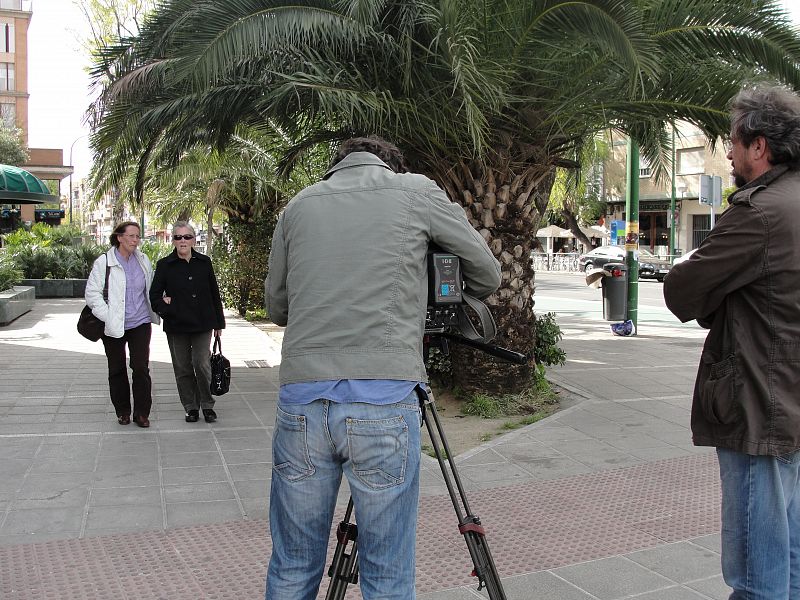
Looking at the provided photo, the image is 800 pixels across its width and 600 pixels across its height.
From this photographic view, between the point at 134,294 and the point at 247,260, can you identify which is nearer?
the point at 134,294

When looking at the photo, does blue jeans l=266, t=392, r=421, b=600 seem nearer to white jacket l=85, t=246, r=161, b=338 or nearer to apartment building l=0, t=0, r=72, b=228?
white jacket l=85, t=246, r=161, b=338

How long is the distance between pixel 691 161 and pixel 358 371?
151 feet

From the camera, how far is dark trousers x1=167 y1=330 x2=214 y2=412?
7160mm

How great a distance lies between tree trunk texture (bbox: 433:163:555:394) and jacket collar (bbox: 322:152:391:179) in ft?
17.0

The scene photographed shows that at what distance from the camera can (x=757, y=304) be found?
2547 millimetres

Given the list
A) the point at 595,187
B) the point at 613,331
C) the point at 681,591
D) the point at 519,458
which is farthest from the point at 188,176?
the point at 595,187

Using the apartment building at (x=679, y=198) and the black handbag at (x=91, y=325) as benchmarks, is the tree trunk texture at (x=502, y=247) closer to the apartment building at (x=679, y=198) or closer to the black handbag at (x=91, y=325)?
the black handbag at (x=91, y=325)

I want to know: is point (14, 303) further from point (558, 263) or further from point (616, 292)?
point (558, 263)

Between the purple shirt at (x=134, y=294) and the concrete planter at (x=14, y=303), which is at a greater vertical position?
the purple shirt at (x=134, y=294)

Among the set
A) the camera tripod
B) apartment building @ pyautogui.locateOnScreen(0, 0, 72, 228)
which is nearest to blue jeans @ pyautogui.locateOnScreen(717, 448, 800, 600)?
the camera tripod

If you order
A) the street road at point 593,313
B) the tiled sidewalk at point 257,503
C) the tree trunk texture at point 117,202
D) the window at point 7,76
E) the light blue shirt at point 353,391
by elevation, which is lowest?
the tiled sidewalk at point 257,503

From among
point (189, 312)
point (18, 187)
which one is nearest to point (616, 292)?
point (189, 312)

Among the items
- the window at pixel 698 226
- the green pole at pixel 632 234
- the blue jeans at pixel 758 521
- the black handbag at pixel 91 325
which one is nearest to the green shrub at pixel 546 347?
the black handbag at pixel 91 325

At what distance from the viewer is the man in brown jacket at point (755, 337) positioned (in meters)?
2.50
